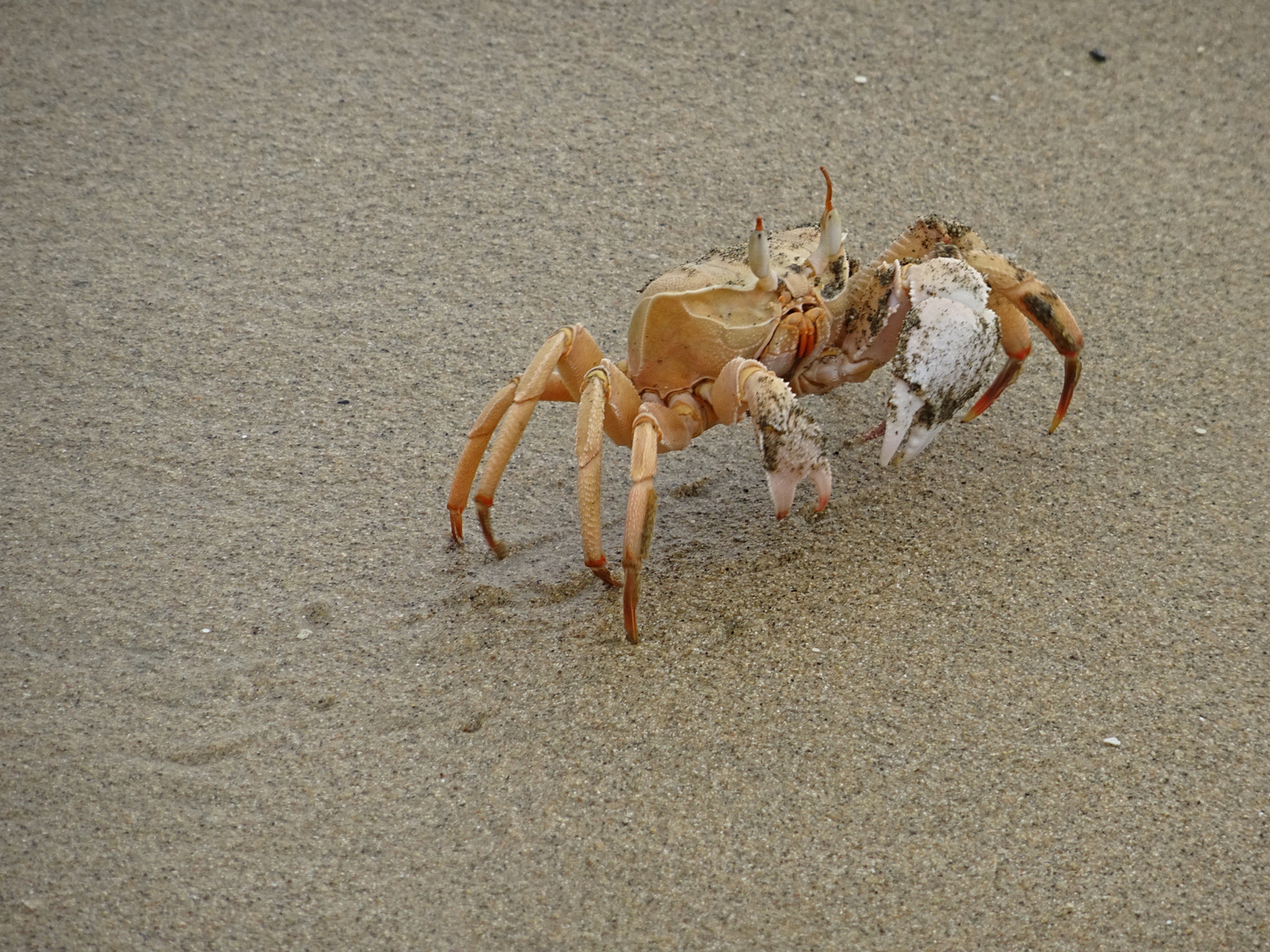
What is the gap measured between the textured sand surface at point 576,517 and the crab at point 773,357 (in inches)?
15.9

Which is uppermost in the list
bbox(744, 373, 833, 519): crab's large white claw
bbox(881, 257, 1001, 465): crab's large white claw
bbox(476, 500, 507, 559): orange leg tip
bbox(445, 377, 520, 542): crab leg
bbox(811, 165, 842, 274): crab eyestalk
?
bbox(811, 165, 842, 274): crab eyestalk

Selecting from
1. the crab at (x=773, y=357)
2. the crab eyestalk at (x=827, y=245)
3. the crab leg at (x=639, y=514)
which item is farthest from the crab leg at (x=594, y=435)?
the crab eyestalk at (x=827, y=245)

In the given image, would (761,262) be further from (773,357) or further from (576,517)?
(576,517)

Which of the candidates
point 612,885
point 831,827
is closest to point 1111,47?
point 831,827

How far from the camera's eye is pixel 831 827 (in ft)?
8.57

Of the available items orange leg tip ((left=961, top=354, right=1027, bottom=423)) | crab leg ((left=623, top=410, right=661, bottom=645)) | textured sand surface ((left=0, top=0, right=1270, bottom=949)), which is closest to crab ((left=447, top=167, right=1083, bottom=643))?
crab leg ((left=623, top=410, right=661, bottom=645))

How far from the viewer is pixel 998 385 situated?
3.74 meters

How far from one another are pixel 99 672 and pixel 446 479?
4.09 ft

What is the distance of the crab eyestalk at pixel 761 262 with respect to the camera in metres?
3.11

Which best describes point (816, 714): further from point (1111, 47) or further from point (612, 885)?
point (1111, 47)

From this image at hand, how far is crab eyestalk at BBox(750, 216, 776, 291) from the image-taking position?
122 inches

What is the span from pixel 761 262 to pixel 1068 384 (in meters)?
1.24

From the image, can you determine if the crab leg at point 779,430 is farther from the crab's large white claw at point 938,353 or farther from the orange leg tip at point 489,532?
the orange leg tip at point 489,532

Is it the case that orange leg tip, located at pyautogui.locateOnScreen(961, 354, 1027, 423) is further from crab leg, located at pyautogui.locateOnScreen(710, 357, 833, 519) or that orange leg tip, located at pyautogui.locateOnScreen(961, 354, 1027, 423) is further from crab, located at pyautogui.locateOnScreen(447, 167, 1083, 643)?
crab leg, located at pyautogui.locateOnScreen(710, 357, 833, 519)
